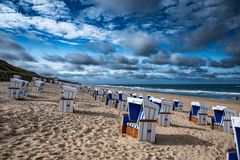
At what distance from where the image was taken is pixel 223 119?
388 inches

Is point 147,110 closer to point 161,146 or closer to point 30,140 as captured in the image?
point 161,146

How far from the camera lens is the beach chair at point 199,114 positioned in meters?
10.8

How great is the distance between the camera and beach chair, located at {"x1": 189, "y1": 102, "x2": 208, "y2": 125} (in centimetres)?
1076

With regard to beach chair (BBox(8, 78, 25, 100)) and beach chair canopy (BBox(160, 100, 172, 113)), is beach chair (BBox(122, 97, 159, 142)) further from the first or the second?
beach chair (BBox(8, 78, 25, 100))

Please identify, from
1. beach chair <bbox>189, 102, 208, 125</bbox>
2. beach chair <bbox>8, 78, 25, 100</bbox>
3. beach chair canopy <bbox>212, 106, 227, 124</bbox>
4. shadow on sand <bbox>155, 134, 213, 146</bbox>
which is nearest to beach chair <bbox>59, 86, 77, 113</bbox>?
beach chair <bbox>8, 78, 25, 100</bbox>

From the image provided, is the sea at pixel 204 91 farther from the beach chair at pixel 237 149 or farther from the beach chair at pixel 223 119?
the beach chair at pixel 237 149

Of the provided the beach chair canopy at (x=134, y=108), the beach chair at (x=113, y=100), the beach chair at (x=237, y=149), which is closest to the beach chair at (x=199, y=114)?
the beach chair canopy at (x=134, y=108)

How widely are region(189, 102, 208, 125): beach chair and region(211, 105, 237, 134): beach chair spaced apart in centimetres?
70

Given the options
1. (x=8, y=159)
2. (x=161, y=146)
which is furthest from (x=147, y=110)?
(x=8, y=159)

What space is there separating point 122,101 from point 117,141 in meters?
6.83

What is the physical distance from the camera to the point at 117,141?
20.0ft

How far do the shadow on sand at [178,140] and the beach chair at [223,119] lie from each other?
2862 millimetres

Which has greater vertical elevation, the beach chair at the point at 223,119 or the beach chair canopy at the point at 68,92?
the beach chair canopy at the point at 68,92

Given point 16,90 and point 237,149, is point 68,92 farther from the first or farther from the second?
point 237,149
